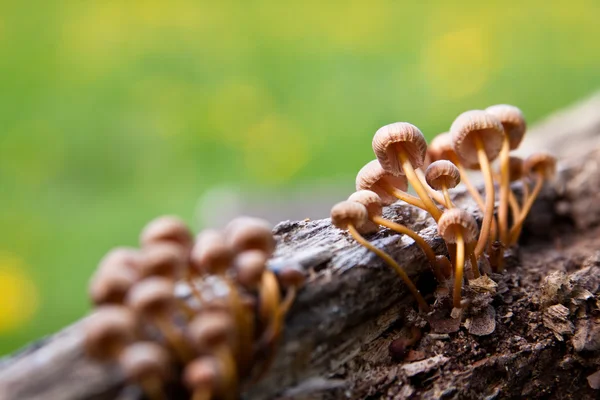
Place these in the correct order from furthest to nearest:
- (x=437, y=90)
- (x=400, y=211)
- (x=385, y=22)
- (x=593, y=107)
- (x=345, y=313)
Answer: (x=385, y=22) < (x=437, y=90) < (x=593, y=107) < (x=400, y=211) < (x=345, y=313)

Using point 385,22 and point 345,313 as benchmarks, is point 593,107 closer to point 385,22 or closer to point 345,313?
point 345,313

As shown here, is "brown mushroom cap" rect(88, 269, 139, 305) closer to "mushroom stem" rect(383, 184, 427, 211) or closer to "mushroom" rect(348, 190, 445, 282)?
"mushroom" rect(348, 190, 445, 282)

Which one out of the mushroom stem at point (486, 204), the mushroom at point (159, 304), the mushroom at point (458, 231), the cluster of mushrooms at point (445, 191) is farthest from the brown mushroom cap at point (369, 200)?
the mushroom at point (159, 304)

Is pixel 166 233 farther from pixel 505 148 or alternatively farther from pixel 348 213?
pixel 505 148

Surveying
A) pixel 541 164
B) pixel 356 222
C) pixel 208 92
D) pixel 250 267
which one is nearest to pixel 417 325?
pixel 356 222

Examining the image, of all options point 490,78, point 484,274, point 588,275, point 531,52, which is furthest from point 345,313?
point 531,52
